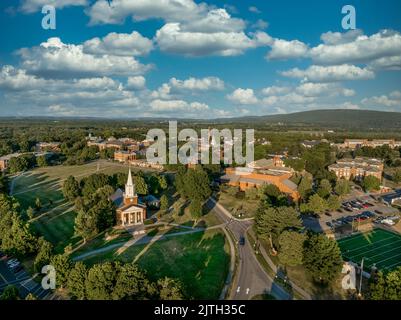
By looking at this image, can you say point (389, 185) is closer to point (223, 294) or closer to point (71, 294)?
point (223, 294)

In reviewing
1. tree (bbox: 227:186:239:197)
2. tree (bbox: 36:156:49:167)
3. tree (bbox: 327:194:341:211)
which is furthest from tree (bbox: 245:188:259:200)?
tree (bbox: 36:156:49:167)

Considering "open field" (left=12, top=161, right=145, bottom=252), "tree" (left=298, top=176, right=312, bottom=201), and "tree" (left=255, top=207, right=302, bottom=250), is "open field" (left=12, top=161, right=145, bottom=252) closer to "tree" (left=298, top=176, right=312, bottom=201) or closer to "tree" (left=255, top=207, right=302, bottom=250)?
"tree" (left=255, top=207, right=302, bottom=250)

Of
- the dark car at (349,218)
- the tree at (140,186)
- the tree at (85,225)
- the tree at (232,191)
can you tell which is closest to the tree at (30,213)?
the tree at (85,225)

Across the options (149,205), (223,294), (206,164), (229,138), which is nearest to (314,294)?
(223,294)

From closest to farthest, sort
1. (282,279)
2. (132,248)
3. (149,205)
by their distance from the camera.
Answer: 1. (282,279)
2. (132,248)
3. (149,205)

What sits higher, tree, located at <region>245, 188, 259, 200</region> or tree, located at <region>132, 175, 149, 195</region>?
tree, located at <region>132, 175, 149, 195</region>

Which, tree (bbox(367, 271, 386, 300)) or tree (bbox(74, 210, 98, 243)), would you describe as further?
tree (bbox(74, 210, 98, 243))
